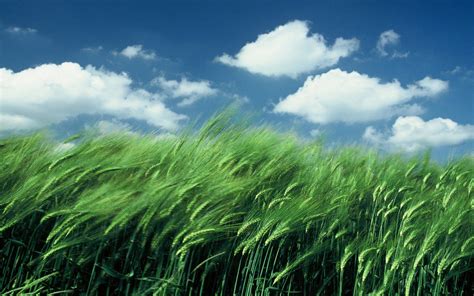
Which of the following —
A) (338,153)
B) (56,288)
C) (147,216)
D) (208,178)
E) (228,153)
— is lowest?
(56,288)

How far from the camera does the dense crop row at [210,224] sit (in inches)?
88.7

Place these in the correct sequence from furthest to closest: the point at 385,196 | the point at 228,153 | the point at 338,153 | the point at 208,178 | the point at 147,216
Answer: the point at 338,153, the point at 385,196, the point at 228,153, the point at 208,178, the point at 147,216

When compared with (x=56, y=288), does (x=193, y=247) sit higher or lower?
higher

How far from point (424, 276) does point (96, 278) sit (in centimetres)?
160

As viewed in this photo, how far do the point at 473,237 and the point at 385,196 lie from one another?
49 centimetres

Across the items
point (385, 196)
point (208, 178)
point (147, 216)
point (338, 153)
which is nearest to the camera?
point (147, 216)

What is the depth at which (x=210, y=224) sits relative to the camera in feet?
7.43

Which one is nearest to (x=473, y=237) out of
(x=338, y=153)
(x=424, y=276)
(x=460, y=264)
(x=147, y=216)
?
(x=460, y=264)

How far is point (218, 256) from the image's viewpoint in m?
2.40

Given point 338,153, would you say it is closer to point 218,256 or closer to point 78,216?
point 218,256

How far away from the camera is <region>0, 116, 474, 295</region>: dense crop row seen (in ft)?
7.39

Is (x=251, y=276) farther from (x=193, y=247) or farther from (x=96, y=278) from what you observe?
(x=96, y=278)

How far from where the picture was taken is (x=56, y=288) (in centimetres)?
224

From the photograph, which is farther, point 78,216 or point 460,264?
point 460,264
